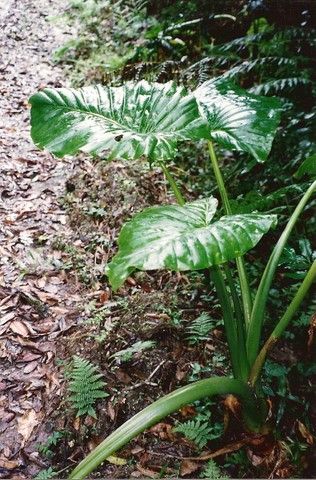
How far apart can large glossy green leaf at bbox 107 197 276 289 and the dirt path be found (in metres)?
1.05

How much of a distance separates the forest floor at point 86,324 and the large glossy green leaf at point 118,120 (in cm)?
94

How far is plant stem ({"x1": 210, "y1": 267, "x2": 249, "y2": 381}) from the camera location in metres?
1.57

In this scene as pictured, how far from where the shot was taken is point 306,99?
105 inches

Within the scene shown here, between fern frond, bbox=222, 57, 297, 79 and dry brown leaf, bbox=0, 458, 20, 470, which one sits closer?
dry brown leaf, bbox=0, 458, 20, 470

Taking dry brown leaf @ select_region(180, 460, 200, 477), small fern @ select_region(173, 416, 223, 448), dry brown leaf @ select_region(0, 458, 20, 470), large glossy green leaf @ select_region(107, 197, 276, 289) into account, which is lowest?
dry brown leaf @ select_region(180, 460, 200, 477)

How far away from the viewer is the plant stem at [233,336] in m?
1.57

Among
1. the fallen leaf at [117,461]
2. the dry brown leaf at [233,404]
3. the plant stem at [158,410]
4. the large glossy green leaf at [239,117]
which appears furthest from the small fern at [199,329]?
the large glossy green leaf at [239,117]

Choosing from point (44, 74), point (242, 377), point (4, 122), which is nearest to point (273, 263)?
point (242, 377)

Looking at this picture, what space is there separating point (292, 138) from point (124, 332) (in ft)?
4.83

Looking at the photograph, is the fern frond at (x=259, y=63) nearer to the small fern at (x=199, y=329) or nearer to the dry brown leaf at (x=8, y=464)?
the small fern at (x=199, y=329)

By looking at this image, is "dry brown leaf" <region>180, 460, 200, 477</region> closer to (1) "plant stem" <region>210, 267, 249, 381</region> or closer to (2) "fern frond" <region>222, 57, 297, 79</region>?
(1) "plant stem" <region>210, 267, 249, 381</region>

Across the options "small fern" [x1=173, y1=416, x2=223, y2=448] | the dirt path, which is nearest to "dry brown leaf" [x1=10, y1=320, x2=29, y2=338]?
the dirt path

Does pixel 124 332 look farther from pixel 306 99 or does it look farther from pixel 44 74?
pixel 44 74

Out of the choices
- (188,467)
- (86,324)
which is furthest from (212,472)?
(86,324)
